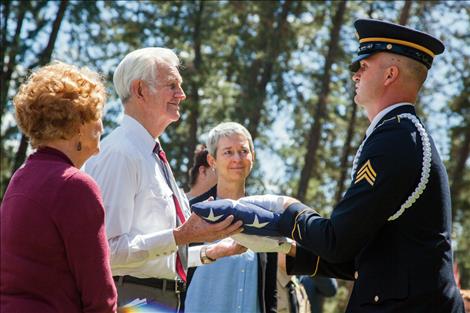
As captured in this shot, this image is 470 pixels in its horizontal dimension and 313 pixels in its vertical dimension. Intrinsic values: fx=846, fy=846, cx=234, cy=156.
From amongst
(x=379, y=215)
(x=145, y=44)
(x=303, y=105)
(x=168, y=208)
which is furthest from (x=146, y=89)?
(x=303, y=105)

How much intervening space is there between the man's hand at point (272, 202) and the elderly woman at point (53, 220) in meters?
1.08

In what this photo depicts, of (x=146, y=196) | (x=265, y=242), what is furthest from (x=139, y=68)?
(x=265, y=242)

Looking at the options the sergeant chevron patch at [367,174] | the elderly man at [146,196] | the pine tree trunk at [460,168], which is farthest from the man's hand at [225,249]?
the pine tree trunk at [460,168]

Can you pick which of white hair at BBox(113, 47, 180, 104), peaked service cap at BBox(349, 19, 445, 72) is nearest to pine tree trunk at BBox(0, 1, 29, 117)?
white hair at BBox(113, 47, 180, 104)

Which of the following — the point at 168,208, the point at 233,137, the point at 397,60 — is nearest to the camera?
the point at 397,60

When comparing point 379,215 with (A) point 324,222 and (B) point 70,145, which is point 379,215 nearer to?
(A) point 324,222

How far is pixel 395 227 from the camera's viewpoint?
369cm

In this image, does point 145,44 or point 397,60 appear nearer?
point 397,60

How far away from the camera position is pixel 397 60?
4020 mm

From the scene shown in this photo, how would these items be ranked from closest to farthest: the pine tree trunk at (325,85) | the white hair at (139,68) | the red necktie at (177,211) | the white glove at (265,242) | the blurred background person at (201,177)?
the white glove at (265,242) → the red necktie at (177,211) → the white hair at (139,68) → the blurred background person at (201,177) → the pine tree trunk at (325,85)

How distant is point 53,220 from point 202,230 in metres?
1.08

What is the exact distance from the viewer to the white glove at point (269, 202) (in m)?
4.19

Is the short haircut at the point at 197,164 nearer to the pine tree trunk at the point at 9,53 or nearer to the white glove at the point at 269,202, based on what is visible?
the white glove at the point at 269,202

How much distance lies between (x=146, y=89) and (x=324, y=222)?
1416 mm
